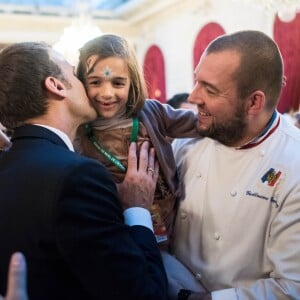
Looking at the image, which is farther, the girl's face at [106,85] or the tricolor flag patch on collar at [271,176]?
the girl's face at [106,85]

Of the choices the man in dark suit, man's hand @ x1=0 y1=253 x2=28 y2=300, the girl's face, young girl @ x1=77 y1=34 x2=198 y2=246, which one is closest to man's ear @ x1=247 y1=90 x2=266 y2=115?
young girl @ x1=77 y1=34 x2=198 y2=246

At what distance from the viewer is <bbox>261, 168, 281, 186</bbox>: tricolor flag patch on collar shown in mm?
1571

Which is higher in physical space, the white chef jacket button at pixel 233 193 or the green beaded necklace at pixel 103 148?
the green beaded necklace at pixel 103 148

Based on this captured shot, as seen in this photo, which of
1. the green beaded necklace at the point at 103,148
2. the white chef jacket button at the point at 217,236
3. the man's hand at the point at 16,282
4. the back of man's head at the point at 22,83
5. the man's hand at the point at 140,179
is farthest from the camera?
the green beaded necklace at the point at 103,148

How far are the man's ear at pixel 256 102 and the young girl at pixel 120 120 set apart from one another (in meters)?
0.38

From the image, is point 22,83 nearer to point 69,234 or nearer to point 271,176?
point 69,234

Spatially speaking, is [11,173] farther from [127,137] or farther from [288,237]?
[288,237]

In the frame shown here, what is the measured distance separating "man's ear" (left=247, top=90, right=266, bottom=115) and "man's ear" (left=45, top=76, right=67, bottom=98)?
0.70 m

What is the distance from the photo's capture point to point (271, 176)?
1587 mm

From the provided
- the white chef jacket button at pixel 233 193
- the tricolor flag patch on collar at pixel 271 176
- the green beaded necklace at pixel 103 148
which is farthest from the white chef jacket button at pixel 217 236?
the green beaded necklace at pixel 103 148

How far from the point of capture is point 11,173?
1.19 metres

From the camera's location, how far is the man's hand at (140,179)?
1514 millimetres

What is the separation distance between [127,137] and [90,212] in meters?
0.77

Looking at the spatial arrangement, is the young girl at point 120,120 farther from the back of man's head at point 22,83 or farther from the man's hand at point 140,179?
the back of man's head at point 22,83
